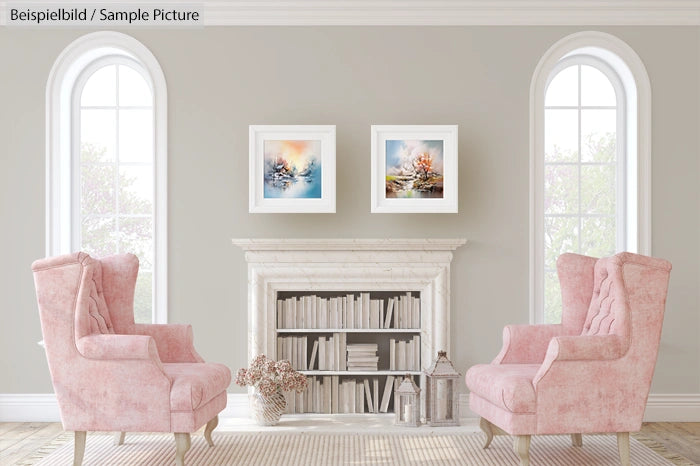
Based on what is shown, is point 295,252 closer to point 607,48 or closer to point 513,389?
point 513,389

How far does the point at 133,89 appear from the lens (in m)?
5.86

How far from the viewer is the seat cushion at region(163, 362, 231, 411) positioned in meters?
3.97

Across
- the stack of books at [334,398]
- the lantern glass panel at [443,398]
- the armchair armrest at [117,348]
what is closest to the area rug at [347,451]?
the lantern glass panel at [443,398]

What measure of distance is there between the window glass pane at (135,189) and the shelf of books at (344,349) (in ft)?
4.25

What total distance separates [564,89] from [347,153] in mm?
1774

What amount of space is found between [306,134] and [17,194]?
216 centimetres

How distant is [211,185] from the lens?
5.54 metres

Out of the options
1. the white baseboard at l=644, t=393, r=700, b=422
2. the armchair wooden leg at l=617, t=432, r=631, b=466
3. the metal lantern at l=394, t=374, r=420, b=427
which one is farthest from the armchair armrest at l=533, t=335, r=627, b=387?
the white baseboard at l=644, t=393, r=700, b=422

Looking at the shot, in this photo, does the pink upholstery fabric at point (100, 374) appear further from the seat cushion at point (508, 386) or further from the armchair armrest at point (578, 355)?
the armchair armrest at point (578, 355)

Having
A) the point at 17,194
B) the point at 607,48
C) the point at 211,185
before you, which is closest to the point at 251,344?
the point at 211,185

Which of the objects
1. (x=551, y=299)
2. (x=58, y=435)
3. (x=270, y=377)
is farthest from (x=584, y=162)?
(x=58, y=435)

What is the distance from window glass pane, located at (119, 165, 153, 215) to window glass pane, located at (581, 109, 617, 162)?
11.0ft

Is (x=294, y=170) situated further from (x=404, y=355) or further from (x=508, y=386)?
(x=508, y=386)

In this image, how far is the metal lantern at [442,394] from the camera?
17.1 feet
